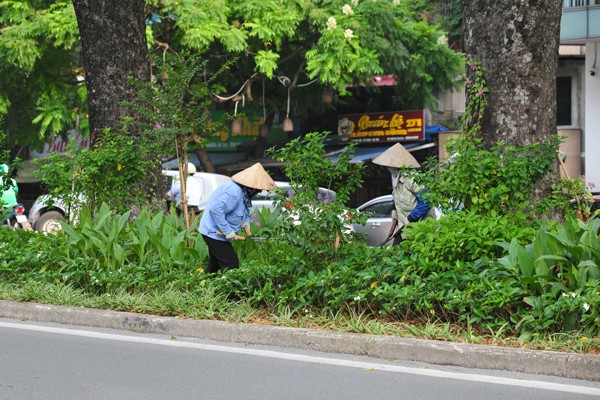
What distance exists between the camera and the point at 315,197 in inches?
364

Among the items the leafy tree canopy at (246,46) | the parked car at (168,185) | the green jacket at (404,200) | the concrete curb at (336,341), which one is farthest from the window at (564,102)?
the concrete curb at (336,341)

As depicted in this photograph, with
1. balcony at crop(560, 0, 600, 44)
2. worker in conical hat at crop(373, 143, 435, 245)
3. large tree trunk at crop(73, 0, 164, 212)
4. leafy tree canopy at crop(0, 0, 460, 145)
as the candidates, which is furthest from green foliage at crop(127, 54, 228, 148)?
balcony at crop(560, 0, 600, 44)

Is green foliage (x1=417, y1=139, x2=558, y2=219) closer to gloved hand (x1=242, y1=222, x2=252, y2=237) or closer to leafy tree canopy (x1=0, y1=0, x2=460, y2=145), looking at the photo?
gloved hand (x1=242, y1=222, x2=252, y2=237)

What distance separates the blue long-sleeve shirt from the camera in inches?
372

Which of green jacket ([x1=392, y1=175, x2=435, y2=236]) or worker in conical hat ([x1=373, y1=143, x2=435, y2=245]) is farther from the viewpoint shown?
green jacket ([x1=392, y1=175, x2=435, y2=236])

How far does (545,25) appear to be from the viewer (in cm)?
954

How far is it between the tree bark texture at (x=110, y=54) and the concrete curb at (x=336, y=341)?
3.67m

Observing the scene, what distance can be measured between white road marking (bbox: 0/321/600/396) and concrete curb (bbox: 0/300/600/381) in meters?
0.23

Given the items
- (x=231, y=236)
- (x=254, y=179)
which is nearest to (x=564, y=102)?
(x=254, y=179)

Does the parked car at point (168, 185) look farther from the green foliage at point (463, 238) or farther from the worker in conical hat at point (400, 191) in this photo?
the green foliage at point (463, 238)

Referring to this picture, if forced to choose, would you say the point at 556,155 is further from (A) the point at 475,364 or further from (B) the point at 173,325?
(B) the point at 173,325

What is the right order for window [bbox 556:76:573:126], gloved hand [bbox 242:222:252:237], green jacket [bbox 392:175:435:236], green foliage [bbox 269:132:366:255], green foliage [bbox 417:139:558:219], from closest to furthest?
green foliage [bbox 417:139:558:219], green foliage [bbox 269:132:366:255], gloved hand [bbox 242:222:252:237], green jacket [bbox 392:175:435:236], window [bbox 556:76:573:126]

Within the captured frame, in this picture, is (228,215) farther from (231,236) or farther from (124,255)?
(124,255)

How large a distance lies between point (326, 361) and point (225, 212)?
107 inches
